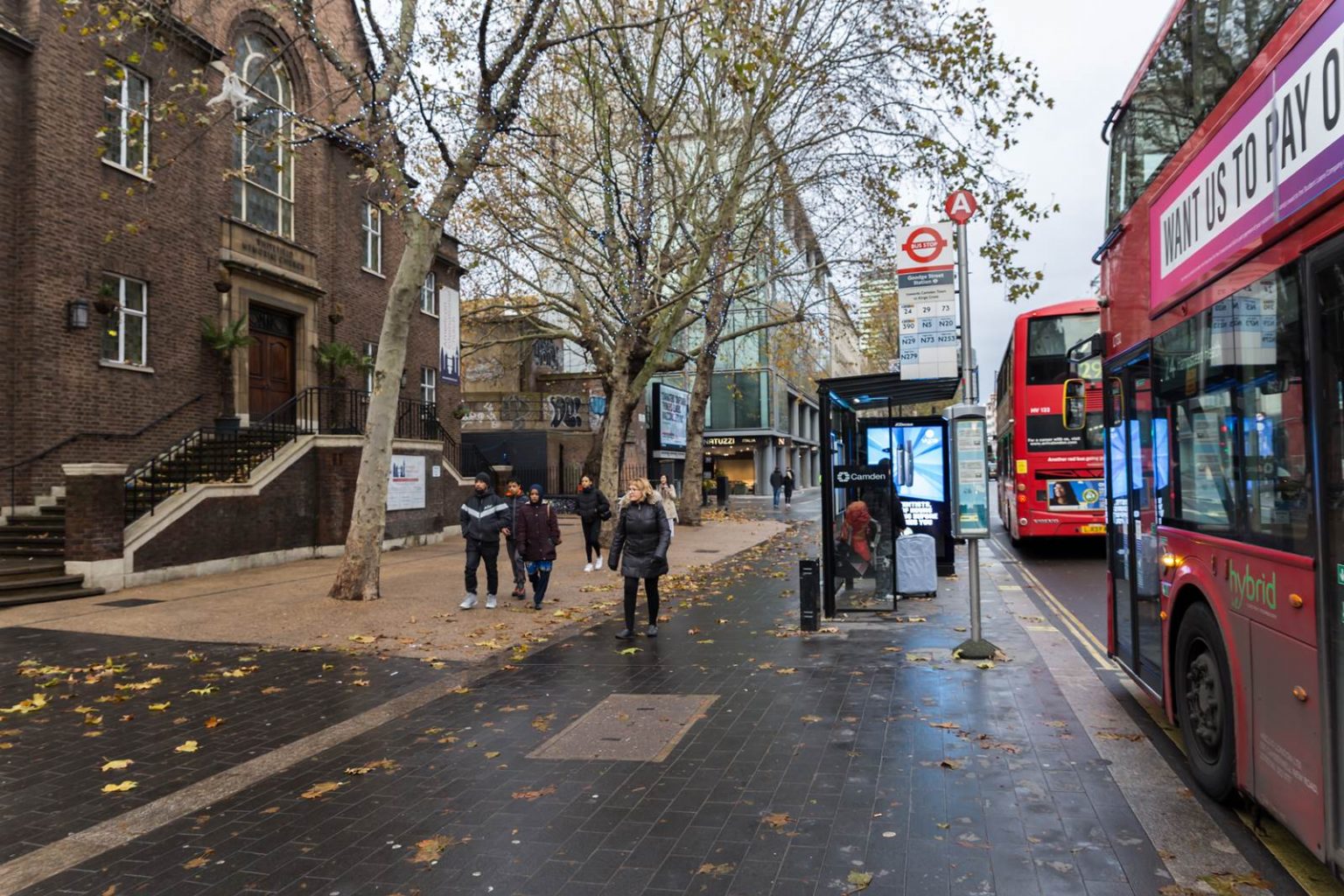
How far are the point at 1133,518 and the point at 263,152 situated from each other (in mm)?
18869

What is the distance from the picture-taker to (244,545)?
15070 millimetres

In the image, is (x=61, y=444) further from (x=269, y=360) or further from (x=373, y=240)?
(x=373, y=240)

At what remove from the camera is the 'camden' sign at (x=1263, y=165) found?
320cm

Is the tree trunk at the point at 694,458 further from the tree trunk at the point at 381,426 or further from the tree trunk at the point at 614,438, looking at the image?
the tree trunk at the point at 381,426

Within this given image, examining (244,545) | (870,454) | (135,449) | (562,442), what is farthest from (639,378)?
(562,442)

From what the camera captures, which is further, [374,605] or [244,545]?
[244,545]

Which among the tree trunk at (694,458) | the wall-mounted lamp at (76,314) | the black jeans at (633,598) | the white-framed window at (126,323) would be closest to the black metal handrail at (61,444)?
the white-framed window at (126,323)

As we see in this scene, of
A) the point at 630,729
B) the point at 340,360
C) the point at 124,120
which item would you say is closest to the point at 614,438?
the point at 340,360

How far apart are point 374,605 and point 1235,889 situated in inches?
386

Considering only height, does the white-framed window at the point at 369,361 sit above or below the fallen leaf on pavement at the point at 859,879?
above

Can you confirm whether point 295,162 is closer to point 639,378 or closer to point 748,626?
point 639,378

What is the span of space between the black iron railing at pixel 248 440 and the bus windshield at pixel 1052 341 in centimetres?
1152

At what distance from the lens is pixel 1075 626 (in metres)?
9.51

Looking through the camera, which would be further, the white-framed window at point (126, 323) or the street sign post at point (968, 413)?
the white-framed window at point (126, 323)
